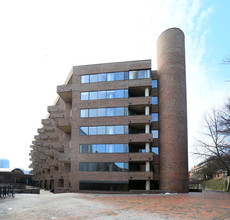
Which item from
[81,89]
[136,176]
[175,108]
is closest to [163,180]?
[136,176]

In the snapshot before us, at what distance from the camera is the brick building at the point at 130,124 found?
33.5 m

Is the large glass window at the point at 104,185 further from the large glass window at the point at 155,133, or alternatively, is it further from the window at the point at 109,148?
the large glass window at the point at 155,133

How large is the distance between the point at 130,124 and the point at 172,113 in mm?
6187

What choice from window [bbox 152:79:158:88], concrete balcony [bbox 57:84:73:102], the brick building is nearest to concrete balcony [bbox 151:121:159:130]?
the brick building

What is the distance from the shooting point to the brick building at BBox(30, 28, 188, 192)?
33500 mm

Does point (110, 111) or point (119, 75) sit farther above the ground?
point (119, 75)

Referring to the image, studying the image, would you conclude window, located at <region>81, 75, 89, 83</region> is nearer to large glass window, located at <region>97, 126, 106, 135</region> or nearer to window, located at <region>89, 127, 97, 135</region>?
window, located at <region>89, 127, 97, 135</region>

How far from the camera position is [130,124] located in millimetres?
34906

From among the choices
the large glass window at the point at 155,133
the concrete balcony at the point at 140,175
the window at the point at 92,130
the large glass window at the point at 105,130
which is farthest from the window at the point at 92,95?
the concrete balcony at the point at 140,175

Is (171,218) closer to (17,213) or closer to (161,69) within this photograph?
(17,213)

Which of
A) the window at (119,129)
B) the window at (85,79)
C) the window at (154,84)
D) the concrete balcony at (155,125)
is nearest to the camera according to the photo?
the window at (119,129)

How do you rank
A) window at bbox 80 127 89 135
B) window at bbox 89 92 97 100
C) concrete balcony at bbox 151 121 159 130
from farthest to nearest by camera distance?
concrete balcony at bbox 151 121 159 130 < window at bbox 89 92 97 100 < window at bbox 80 127 89 135

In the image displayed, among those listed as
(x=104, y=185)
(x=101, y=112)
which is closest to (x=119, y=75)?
(x=101, y=112)

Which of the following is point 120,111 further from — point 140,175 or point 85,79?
point 140,175
